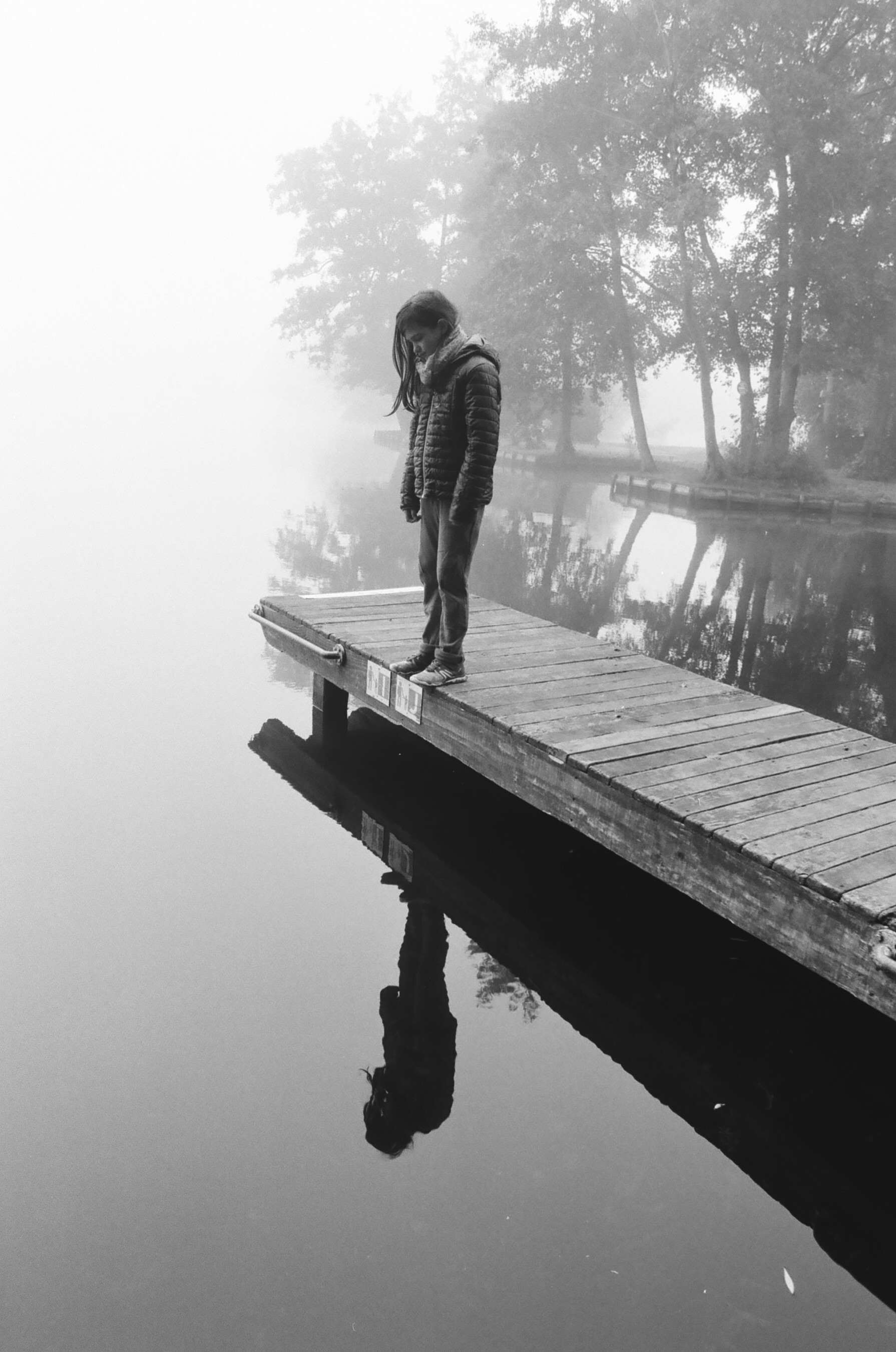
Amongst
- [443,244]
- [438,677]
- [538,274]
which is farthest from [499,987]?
[443,244]

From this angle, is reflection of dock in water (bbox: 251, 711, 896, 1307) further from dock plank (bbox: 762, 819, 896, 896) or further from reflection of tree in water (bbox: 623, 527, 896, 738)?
reflection of tree in water (bbox: 623, 527, 896, 738)

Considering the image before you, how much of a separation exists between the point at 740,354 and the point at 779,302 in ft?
4.53

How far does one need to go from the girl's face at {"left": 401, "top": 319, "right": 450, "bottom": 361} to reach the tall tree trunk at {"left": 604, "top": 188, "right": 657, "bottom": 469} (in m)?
23.7

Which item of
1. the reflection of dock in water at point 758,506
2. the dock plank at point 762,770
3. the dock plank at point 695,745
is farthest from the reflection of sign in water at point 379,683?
the reflection of dock in water at point 758,506

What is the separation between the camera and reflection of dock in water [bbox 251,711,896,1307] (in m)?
3.48

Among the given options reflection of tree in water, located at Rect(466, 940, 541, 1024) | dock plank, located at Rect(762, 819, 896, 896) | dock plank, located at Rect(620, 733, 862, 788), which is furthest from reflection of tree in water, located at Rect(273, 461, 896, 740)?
reflection of tree in water, located at Rect(466, 940, 541, 1024)

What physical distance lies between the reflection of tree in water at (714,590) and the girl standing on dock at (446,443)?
3937 millimetres

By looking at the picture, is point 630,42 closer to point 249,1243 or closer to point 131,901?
point 131,901

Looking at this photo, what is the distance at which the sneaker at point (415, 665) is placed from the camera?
602 cm

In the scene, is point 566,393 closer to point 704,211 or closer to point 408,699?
point 704,211

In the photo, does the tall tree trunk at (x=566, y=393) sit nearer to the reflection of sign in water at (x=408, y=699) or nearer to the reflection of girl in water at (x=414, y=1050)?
the reflection of sign in water at (x=408, y=699)

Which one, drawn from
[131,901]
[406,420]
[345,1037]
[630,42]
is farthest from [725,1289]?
[406,420]

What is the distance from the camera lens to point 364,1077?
3697 millimetres

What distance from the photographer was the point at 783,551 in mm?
→ 17203
